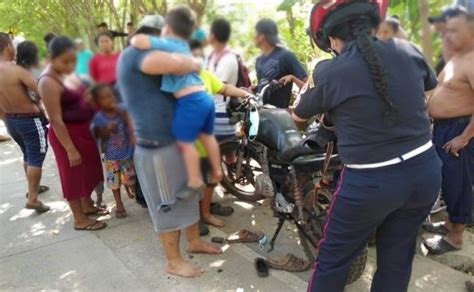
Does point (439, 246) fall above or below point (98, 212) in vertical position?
below

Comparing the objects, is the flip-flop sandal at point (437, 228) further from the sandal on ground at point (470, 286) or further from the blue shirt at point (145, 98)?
the blue shirt at point (145, 98)

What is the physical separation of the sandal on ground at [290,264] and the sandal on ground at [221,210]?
51 cm

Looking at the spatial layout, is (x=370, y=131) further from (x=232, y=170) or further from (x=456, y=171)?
(x=456, y=171)

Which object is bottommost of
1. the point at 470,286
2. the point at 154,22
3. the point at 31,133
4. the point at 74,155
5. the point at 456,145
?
the point at 470,286

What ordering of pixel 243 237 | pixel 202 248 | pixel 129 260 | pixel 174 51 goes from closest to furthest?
pixel 174 51, pixel 202 248, pixel 243 237, pixel 129 260

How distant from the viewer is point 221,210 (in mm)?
2984

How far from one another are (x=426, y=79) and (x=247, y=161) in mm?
799

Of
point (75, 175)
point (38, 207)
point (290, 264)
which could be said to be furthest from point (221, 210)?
point (38, 207)

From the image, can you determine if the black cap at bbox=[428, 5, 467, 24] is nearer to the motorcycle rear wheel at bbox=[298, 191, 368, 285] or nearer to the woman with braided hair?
the woman with braided hair

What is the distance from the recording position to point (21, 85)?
62.3 inches

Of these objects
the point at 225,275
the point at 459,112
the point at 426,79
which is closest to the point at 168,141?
the point at 426,79

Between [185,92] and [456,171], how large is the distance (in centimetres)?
252

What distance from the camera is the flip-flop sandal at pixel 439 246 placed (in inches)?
112

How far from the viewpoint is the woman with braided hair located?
4.86 ft
